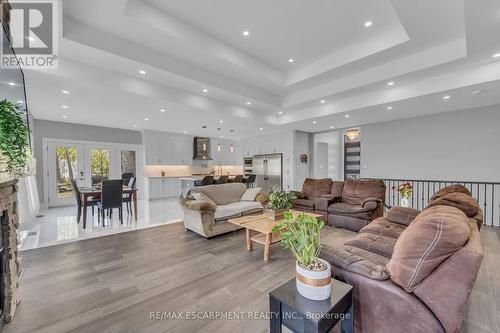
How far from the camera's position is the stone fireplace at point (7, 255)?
1735 millimetres

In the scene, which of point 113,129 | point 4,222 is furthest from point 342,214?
point 113,129

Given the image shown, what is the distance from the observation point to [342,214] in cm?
448

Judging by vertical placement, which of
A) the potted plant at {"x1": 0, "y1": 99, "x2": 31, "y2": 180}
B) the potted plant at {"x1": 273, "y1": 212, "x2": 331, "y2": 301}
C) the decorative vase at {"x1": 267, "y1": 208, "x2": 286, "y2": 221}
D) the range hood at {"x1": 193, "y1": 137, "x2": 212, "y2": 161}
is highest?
the range hood at {"x1": 193, "y1": 137, "x2": 212, "y2": 161}

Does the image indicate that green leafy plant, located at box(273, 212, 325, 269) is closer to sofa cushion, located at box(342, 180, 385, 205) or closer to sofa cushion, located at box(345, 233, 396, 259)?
sofa cushion, located at box(345, 233, 396, 259)

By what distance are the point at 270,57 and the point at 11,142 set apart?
3802mm

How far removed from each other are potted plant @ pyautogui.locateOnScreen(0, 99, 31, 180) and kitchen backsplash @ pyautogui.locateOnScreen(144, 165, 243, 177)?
697 centimetres

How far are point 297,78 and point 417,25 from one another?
6.99 ft

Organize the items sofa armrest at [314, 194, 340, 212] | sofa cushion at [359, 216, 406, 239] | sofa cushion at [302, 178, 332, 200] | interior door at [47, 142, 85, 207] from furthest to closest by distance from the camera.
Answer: interior door at [47, 142, 85, 207] → sofa cushion at [302, 178, 332, 200] → sofa armrest at [314, 194, 340, 212] → sofa cushion at [359, 216, 406, 239]

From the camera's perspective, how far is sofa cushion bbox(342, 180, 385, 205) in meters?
4.61

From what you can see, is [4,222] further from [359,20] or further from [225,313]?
[359,20]

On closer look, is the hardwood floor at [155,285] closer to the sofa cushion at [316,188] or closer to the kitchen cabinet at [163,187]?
the sofa cushion at [316,188]

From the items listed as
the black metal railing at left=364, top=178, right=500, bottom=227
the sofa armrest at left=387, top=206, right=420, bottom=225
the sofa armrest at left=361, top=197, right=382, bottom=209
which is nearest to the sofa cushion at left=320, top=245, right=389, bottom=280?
the sofa armrest at left=387, top=206, right=420, bottom=225

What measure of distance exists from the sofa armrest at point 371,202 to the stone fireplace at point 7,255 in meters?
4.98

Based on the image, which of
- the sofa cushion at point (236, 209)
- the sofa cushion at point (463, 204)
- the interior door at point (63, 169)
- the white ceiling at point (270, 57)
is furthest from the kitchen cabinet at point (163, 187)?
the sofa cushion at point (463, 204)
